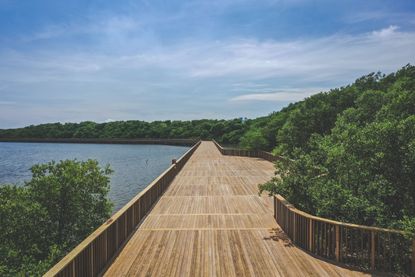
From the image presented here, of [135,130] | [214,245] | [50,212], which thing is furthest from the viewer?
[135,130]

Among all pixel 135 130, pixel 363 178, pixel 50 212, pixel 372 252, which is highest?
pixel 135 130

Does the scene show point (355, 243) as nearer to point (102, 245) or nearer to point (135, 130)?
point (102, 245)

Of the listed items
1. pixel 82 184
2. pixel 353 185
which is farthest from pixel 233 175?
pixel 353 185

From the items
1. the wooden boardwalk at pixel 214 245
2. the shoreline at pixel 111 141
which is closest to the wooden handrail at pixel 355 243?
the wooden boardwalk at pixel 214 245

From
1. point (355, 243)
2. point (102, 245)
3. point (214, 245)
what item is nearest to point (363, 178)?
point (355, 243)

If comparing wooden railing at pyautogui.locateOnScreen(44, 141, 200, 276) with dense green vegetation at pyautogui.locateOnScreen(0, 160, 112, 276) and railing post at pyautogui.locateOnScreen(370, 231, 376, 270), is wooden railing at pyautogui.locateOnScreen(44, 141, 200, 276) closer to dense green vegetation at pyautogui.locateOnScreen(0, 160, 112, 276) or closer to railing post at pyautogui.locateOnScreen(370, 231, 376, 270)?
dense green vegetation at pyautogui.locateOnScreen(0, 160, 112, 276)

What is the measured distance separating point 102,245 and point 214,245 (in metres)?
2.65

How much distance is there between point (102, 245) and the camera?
6.50 meters

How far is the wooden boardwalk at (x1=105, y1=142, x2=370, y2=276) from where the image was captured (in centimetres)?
648

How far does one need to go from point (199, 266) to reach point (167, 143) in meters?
103

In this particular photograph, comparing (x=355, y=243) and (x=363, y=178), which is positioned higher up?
(x=363, y=178)

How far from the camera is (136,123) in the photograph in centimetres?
13825

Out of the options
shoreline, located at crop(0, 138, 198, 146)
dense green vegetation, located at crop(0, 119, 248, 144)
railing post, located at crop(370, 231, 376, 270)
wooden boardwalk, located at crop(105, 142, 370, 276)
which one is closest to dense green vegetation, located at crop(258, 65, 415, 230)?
railing post, located at crop(370, 231, 376, 270)

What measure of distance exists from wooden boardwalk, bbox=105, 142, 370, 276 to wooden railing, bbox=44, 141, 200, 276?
23 centimetres
